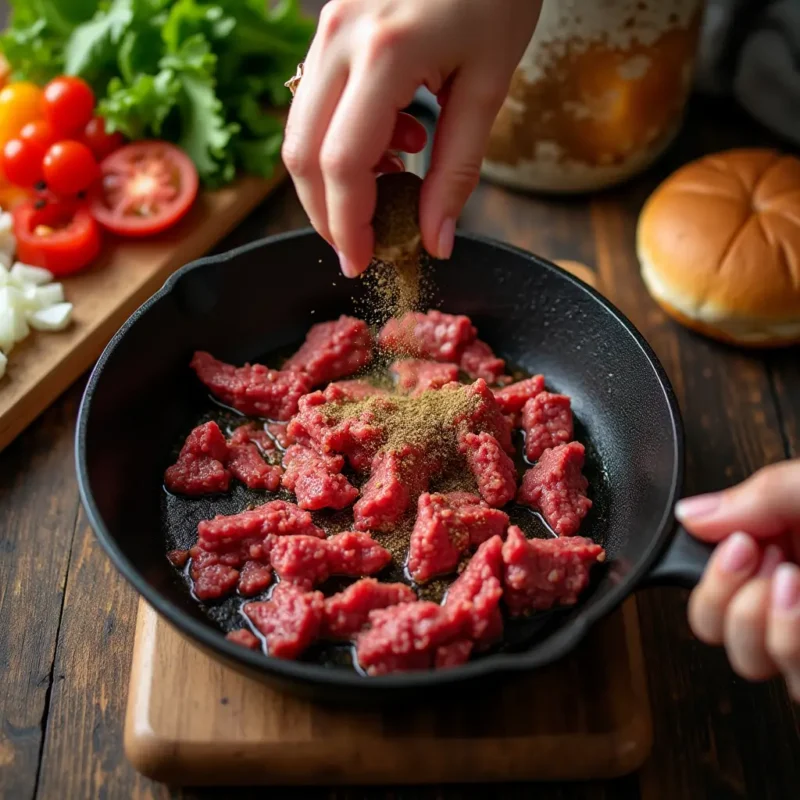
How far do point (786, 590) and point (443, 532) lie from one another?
0.80 m

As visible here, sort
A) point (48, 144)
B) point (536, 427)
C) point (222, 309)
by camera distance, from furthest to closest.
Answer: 1. point (48, 144)
2. point (222, 309)
3. point (536, 427)

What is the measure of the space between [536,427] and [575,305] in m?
0.39

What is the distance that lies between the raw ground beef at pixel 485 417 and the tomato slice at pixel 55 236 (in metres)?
1.47

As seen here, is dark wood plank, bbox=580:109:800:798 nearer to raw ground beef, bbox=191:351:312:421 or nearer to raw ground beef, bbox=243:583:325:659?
raw ground beef, bbox=243:583:325:659

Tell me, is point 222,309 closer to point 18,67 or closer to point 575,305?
point 575,305

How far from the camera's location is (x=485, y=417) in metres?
2.43

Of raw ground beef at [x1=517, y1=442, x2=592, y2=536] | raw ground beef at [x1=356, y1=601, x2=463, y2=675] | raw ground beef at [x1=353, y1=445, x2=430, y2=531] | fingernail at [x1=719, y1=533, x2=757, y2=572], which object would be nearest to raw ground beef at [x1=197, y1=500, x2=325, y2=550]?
raw ground beef at [x1=353, y1=445, x2=430, y2=531]

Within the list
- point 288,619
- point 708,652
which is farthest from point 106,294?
point 708,652

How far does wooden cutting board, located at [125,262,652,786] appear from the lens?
1.99m

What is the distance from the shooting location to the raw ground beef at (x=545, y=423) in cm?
250

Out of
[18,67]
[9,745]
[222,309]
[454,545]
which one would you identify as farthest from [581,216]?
[9,745]

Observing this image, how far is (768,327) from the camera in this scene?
288 centimetres

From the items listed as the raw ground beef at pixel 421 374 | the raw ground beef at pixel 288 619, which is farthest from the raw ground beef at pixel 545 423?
the raw ground beef at pixel 288 619

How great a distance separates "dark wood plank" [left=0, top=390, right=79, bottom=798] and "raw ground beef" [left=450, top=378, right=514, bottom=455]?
118 cm
